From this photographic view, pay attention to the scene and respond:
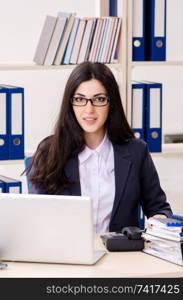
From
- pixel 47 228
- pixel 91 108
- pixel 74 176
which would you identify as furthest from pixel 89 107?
pixel 47 228

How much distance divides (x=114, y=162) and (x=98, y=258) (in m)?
0.73

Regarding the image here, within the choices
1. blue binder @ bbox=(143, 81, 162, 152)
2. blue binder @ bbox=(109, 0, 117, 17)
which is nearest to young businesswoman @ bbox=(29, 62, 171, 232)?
blue binder @ bbox=(143, 81, 162, 152)

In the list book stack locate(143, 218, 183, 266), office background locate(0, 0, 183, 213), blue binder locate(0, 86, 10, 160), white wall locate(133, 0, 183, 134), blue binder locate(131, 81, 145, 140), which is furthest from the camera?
white wall locate(133, 0, 183, 134)

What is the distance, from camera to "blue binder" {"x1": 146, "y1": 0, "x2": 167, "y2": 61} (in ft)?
12.4

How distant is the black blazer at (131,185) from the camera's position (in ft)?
9.69

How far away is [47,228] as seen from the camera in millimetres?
2279

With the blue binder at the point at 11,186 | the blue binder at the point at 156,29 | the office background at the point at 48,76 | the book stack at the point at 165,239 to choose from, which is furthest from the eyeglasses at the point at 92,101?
the office background at the point at 48,76

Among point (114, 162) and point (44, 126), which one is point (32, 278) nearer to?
point (114, 162)

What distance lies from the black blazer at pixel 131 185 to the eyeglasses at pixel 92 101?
22cm

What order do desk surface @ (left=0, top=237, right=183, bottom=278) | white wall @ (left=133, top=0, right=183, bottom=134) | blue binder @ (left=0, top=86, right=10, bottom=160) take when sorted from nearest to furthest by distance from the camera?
desk surface @ (left=0, top=237, right=183, bottom=278), blue binder @ (left=0, top=86, right=10, bottom=160), white wall @ (left=133, top=0, right=183, bottom=134)

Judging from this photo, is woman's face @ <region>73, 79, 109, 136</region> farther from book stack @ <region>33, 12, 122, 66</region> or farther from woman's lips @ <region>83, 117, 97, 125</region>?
book stack @ <region>33, 12, 122, 66</region>

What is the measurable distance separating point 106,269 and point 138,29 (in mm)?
1860

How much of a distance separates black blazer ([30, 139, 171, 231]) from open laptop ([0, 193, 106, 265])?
59cm

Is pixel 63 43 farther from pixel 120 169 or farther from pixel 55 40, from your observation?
pixel 120 169
